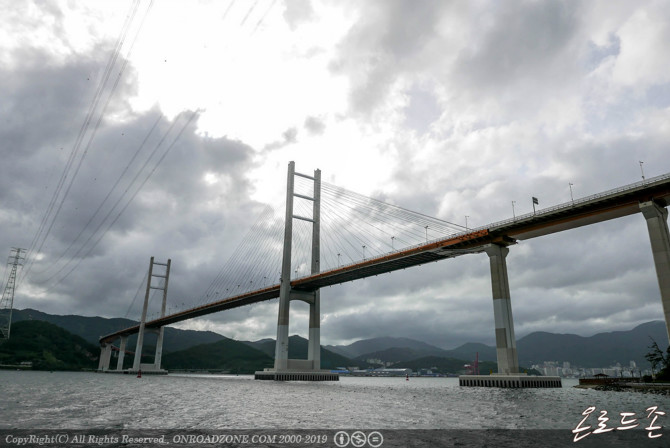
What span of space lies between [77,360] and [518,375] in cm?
20023

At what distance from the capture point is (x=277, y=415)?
21.7 m

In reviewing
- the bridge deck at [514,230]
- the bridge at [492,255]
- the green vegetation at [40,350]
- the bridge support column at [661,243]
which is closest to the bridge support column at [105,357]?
the green vegetation at [40,350]

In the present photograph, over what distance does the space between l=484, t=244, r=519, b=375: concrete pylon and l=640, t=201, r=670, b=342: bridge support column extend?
1458 cm

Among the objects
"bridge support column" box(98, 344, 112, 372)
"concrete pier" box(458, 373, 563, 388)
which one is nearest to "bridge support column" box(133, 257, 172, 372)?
"bridge support column" box(98, 344, 112, 372)

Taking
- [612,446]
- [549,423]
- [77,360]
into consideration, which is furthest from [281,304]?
[77,360]

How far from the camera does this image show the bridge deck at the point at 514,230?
38812mm

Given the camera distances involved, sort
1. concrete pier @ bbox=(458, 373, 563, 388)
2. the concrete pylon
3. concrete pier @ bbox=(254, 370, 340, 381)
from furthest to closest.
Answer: concrete pier @ bbox=(254, 370, 340, 381) → the concrete pylon → concrete pier @ bbox=(458, 373, 563, 388)

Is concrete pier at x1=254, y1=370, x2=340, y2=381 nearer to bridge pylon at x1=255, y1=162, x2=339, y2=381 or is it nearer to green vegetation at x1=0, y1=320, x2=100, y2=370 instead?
bridge pylon at x1=255, y1=162, x2=339, y2=381

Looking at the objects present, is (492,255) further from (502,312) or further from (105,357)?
(105,357)

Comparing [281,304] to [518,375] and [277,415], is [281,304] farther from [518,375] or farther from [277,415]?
[277,415]

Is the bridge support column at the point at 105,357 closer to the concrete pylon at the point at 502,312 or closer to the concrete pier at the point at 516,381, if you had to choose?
the concrete pier at the point at 516,381

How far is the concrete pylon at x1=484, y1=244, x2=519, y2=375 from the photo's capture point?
46188 millimetres

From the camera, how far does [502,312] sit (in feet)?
155

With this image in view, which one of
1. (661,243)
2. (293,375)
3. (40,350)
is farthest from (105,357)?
(661,243)
